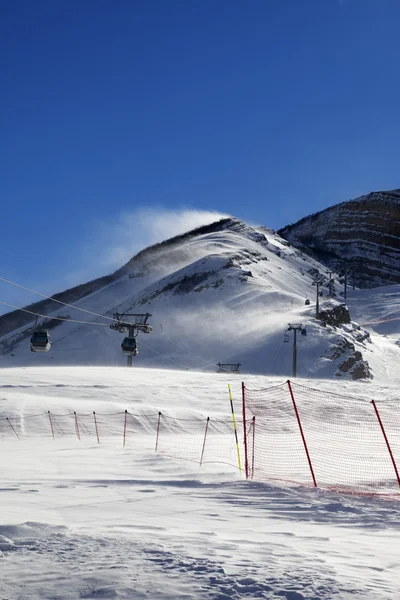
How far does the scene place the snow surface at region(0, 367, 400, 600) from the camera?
15.8 feet

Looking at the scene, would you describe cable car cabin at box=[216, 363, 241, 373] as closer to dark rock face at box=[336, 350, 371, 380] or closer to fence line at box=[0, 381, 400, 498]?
dark rock face at box=[336, 350, 371, 380]

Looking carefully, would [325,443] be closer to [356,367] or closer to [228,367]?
[228,367]

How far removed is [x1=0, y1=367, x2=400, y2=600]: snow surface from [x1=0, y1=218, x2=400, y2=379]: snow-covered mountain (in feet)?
108

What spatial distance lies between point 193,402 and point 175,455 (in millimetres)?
17551

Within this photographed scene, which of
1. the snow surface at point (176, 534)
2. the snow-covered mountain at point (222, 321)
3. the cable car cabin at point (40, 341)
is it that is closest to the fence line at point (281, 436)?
the snow surface at point (176, 534)

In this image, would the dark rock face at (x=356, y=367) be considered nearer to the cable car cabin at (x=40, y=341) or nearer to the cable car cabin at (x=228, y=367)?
the cable car cabin at (x=228, y=367)

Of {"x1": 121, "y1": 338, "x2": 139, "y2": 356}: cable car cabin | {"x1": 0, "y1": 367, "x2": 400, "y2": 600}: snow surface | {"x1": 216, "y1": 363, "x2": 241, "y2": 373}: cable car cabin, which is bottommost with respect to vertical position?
{"x1": 0, "y1": 367, "x2": 400, "y2": 600}: snow surface

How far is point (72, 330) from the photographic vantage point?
105 meters

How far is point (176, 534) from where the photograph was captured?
7141 millimetres

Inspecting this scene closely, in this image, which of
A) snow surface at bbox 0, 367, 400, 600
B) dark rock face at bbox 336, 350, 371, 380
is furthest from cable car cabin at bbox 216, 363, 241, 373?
snow surface at bbox 0, 367, 400, 600

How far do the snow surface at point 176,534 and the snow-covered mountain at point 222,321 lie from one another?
33.0 metres

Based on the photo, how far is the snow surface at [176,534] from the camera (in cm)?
481

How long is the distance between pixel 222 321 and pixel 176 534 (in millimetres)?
88370

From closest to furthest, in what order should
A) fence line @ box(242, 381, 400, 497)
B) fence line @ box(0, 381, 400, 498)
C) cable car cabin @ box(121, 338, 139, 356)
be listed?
fence line @ box(242, 381, 400, 497)
fence line @ box(0, 381, 400, 498)
cable car cabin @ box(121, 338, 139, 356)
